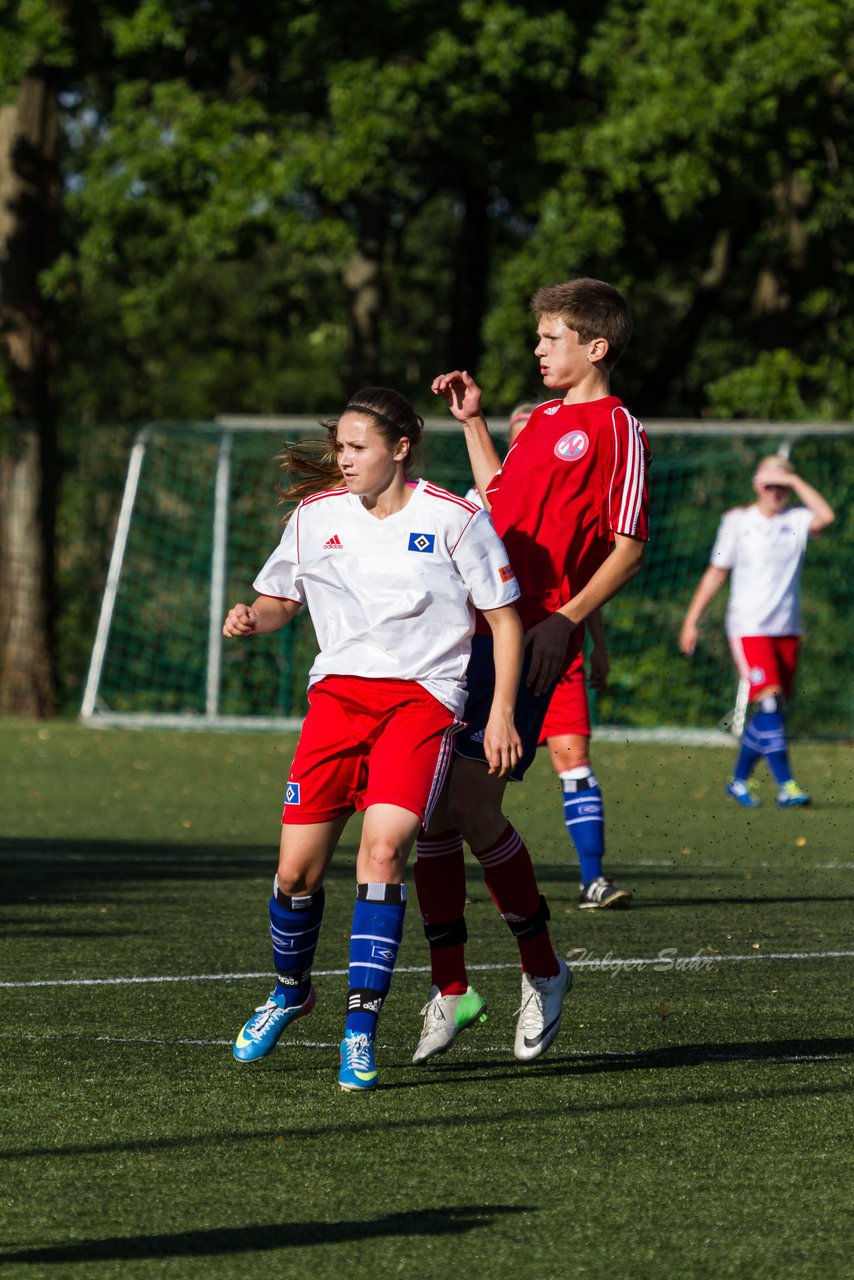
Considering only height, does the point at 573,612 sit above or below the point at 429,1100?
above

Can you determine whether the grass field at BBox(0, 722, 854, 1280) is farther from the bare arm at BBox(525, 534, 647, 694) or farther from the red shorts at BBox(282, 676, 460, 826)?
the bare arm at BBox(525, 534, 647, 694)

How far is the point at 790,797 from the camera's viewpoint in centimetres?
1302

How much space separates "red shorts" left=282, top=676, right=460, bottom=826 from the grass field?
69 centimetres

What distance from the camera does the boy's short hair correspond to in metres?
5.64

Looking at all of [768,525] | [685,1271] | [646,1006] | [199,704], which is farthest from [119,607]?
[685,1271]

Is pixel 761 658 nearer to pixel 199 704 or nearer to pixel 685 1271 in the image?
pixel 199 704

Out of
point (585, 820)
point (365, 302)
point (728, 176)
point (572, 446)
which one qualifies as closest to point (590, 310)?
point (572, 446)

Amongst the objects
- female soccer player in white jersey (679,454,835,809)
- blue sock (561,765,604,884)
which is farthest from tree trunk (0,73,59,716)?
blue sock (561,765,604,884)

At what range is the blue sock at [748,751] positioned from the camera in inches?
508

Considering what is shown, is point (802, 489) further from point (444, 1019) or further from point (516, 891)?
point (444, 1019)

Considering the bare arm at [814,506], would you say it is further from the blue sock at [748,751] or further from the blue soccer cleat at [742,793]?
the blue soccer cleat at [742,793]

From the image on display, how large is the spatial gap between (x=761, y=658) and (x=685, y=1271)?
32.6 ft

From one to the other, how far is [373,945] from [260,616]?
35.4 inches

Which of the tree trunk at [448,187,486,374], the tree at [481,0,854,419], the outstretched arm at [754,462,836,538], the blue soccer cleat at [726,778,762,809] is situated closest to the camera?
the outstretched arm at [754,462,836,538]
